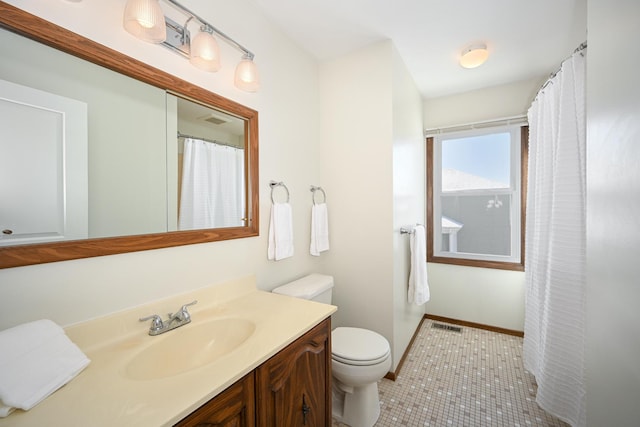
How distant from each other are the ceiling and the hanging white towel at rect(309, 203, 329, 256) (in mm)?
1264

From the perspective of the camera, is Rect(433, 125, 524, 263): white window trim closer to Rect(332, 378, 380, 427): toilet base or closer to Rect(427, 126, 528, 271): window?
Rect(427, 126, 528, 271): window

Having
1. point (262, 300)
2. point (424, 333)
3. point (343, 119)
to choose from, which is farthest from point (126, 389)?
point (424, 333)

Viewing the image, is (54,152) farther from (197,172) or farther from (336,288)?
(336,288)

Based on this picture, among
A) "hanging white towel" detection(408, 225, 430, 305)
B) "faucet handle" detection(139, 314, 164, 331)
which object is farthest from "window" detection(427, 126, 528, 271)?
"faucet handle" detection(139, 314, 164, 331)

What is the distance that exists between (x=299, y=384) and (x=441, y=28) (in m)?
2.33

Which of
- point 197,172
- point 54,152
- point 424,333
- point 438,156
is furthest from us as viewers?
point 438,156

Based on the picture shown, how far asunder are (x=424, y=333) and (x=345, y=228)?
Result: 1540 millimetres

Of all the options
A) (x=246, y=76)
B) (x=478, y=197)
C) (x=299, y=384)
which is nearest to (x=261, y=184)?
(x=246, y=76)

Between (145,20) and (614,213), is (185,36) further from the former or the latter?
(614,213)

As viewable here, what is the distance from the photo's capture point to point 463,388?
1.78 meters

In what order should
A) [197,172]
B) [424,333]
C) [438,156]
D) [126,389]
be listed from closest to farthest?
[126,389] → [197,172] → [424,333] → [438,156]

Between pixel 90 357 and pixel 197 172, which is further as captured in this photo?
pixel 197 172

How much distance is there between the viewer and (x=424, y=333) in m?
2.61

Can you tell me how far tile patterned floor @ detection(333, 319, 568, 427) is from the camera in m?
1.54
